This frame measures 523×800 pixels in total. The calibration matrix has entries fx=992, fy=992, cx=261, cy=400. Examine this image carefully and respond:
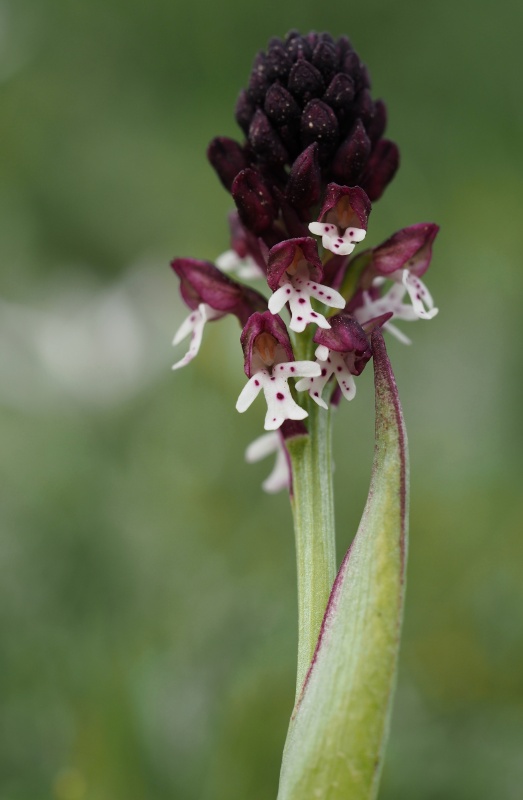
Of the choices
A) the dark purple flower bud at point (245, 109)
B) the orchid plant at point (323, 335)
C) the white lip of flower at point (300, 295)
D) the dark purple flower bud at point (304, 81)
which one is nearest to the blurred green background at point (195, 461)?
the orchid plant at point (323, 335)

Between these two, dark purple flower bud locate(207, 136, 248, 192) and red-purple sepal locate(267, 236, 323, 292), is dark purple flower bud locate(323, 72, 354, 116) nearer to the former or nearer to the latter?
dark purple flower bud locate(207, 136, 248, 192)

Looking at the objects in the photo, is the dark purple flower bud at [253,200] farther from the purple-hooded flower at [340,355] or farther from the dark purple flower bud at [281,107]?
the purple-hooded flower at [340,355]

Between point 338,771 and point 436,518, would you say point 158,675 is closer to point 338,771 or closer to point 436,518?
point 338,771

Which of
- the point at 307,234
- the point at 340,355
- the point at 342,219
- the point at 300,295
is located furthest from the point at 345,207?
the point at 340,355

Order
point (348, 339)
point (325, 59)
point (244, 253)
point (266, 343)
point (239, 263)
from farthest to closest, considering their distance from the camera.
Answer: point (239, 263) → point (244, 253) → point (325, 59) → point (266, 343) → point (348, 339)

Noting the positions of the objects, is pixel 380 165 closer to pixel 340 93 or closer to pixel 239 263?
pixel 340 93

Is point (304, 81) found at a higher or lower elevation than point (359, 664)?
higher

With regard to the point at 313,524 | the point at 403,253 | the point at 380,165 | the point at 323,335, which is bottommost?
the point at 313,524

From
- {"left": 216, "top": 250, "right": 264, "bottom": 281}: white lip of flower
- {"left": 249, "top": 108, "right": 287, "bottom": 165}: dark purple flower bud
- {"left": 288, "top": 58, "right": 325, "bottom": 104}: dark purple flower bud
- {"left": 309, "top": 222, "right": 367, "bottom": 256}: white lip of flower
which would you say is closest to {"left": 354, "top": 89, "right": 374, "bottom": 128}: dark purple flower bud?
{"left": 288, "top": 58, "right": 325, "bottom": 104}: dark purple flower bud
